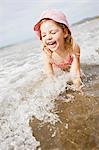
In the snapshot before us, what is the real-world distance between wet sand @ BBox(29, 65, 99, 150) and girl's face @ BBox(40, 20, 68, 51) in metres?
0.67

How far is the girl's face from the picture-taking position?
171 inches

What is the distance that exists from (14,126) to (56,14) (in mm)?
1497

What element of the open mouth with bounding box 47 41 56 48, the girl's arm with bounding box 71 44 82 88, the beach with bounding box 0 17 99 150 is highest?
the open mouth with bounding box 47 41 56 48

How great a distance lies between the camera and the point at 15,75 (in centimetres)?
610

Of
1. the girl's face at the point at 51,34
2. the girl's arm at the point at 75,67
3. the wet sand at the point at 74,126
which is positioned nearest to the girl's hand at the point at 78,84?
the girl's arm at the point at 75,67

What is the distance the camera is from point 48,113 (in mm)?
3760

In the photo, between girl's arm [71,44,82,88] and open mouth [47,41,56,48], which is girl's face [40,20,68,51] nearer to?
open mouth [47,41,56,48]

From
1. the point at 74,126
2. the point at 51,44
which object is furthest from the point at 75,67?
the point at 74,126

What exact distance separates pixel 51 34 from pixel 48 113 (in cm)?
105

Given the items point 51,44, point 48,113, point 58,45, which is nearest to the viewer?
point 48,113

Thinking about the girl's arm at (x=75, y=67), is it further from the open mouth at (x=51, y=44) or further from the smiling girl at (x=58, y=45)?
the open mouth at (x=51, y=44)

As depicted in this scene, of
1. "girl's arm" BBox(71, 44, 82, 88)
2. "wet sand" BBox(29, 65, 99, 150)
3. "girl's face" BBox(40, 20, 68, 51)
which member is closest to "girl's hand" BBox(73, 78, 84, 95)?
"girl's arm" BBox(71, 44, 82, 88)

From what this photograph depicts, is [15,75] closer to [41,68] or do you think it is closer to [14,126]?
[41,68]

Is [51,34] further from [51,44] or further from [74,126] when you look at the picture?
[74,126]
